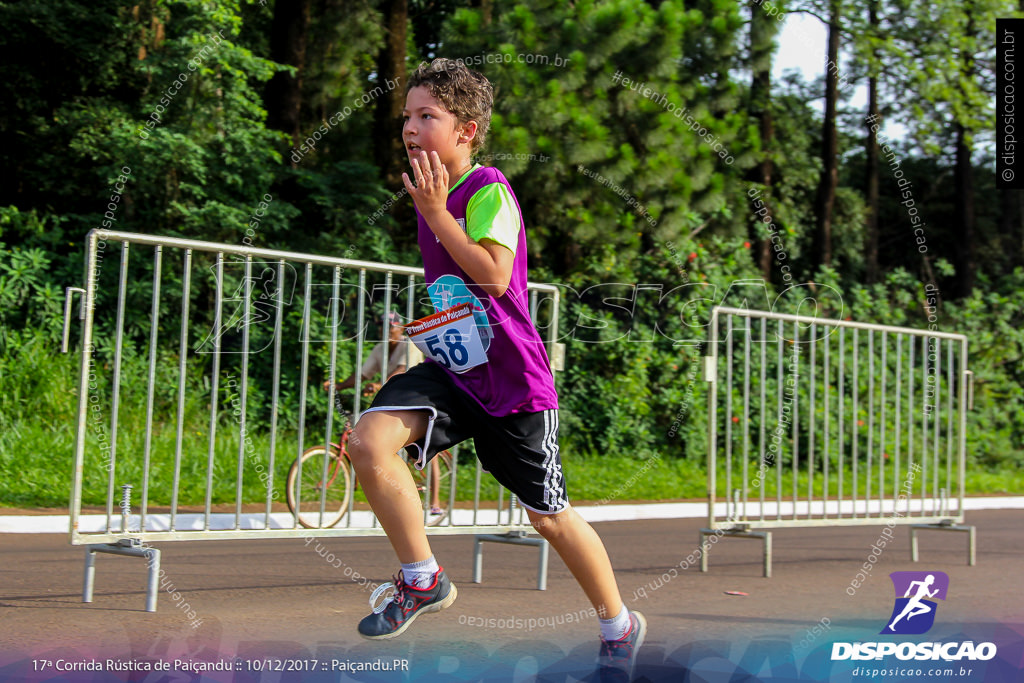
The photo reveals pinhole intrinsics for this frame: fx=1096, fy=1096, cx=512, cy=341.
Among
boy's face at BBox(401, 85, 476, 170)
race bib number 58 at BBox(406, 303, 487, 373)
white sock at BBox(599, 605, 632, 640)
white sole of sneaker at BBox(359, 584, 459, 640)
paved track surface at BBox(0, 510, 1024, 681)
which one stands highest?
boy's face at BBox(401, 85, 476, 170)

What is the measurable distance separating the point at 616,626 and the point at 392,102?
12052 millimetres

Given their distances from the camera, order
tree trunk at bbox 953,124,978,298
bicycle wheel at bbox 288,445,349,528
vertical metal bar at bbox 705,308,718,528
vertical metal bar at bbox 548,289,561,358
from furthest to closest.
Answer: tree trunk at bbox 953,124,978,298 < bicycle wheel at bbox 288,445,349,528 < vertical metal bar at bbox 705,308,718,528 < vertical metal bar at bbox 548,289,561,358

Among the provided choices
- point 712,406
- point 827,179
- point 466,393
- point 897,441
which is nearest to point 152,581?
point 466,393

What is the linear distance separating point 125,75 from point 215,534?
35.0 ft

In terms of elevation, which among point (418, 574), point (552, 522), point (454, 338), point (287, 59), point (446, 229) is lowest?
point (418, 574)

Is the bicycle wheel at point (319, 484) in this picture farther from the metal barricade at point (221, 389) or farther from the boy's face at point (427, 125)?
the boy's face at point (427, 125)

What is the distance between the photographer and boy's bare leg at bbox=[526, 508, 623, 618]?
3.41m

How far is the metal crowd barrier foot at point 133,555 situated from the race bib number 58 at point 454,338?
71.9 inches

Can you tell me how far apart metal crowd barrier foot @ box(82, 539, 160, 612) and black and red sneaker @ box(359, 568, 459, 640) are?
171cm

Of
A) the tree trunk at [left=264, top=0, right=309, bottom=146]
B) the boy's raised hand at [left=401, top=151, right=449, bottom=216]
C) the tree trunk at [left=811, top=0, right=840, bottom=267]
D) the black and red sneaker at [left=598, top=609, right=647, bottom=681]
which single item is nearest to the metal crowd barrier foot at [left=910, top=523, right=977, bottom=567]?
the black and red sneaker at [left=598, top=609, right=647, bottom=681]

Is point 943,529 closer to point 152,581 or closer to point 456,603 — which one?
point 456,603

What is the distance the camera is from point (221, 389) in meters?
10.9

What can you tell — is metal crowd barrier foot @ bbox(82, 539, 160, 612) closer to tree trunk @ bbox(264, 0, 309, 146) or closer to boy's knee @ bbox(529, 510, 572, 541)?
boy's knee @ bbox(529, 510, 572, 541)

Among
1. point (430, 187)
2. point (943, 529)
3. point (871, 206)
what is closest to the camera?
point (430, 187)
